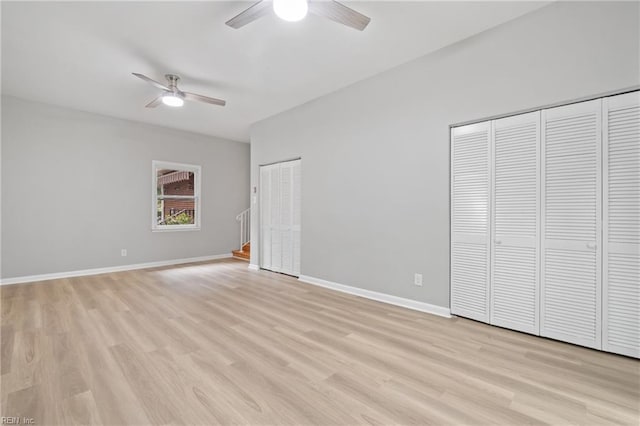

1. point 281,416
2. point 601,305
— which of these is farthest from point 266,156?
point 601,305

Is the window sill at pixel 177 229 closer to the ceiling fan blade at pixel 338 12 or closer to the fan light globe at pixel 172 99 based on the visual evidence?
the fan light globe at pixel 172 99

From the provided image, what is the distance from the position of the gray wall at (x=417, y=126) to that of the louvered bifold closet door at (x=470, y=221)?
10 centimetres

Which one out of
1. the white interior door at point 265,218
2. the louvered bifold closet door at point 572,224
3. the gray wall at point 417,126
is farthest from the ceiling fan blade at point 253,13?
the white interior door at point 265,218

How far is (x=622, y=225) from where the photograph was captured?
2.31m

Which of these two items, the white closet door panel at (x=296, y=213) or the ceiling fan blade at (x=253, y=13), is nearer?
the ceiling fan blade at (x=253, y=13)

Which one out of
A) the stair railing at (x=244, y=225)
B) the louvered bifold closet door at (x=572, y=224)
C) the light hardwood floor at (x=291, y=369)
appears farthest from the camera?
the stair railing at (x=244, y=225)

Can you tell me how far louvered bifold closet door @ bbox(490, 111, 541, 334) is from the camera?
2.72m

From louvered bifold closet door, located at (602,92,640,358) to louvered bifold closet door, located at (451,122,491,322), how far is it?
881 millimetres

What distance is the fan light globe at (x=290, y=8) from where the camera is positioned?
215 cm

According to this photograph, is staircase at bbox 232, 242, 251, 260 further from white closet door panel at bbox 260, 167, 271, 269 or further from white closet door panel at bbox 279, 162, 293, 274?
white closet door panel at bbox 279, 162, 293, 274

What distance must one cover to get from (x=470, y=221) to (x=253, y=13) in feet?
9.34

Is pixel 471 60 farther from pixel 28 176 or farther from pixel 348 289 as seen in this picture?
pixel 28 176

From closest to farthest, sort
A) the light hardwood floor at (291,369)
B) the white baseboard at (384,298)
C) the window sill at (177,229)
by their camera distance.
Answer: the light hardwood floor at (291,369)
the white baseboard at (384,298)
the window sill at (177,229)

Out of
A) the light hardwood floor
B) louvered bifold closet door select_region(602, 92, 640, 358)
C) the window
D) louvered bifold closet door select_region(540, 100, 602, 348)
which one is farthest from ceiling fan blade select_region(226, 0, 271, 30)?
the window
